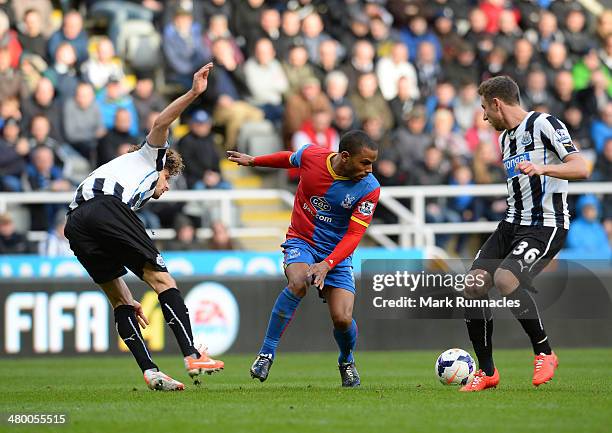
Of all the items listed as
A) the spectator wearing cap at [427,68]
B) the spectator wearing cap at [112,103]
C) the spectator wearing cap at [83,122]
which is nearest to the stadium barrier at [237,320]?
the spectator wearing cap at [83,122]

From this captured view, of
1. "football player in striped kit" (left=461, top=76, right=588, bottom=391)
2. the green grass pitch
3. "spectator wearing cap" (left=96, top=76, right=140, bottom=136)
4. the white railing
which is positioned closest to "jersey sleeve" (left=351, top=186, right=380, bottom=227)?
"football player in striped kit" (left=461, top=76, right=588, bottom=391)

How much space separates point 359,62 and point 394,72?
2.69 ft

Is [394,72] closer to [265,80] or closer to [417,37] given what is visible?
[417,37]

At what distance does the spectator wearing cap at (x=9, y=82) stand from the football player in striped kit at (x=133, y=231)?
8362 millimetres

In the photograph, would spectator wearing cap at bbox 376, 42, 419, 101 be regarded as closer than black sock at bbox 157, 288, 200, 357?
No

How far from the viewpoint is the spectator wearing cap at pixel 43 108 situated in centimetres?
1761

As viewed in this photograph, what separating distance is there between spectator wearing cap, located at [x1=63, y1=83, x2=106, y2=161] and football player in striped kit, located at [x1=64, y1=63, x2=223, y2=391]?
8.17 meters

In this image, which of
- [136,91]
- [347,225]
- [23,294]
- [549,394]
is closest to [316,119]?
[136,91]

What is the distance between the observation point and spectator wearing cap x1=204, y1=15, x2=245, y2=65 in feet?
64.2

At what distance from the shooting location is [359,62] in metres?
20.2

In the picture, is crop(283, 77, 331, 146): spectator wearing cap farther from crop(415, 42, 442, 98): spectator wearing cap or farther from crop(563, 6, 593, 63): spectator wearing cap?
crop(563, 6, 593, 63): spectator wearing cap

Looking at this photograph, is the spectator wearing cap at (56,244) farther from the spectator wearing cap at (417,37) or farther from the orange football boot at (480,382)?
the orange football boot at (480,382)

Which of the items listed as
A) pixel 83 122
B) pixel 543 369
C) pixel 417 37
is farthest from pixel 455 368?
pixel 417 37

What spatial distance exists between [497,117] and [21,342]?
26.2ft
